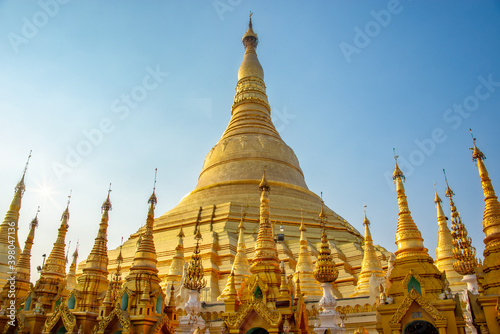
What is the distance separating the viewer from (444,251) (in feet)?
55.5

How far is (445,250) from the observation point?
1689cm

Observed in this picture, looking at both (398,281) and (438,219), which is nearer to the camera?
(398,281)

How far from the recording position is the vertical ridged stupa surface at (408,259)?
9.15 m

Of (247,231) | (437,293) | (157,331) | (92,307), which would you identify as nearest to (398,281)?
(437,293)

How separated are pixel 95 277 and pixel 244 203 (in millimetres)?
13799

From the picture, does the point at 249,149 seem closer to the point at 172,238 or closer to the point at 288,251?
the point at 172,238

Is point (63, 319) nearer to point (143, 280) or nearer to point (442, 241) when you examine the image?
point (143, 280)

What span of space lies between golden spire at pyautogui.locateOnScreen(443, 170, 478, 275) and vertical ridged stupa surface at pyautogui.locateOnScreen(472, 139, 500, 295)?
47.3 inches

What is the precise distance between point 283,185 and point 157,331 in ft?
60.7

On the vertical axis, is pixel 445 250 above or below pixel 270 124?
below

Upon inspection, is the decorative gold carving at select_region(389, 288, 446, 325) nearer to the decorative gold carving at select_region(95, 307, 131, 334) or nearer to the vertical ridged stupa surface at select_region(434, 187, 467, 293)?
the decorative gold carving at select_region(95, 307, 131, 334)

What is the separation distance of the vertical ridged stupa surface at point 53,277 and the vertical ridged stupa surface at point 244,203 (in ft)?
19.7

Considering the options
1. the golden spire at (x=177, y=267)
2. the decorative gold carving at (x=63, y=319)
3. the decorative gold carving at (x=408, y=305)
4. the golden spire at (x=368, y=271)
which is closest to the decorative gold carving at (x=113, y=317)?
the decorative gold carving at (x=63, y=319)

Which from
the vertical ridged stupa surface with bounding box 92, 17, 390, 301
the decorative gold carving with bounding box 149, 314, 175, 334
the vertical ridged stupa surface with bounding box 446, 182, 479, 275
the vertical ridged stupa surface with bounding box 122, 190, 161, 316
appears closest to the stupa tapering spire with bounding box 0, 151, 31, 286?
the vertical ridged stupa surface with bounding box 92, 17, 390, 301
